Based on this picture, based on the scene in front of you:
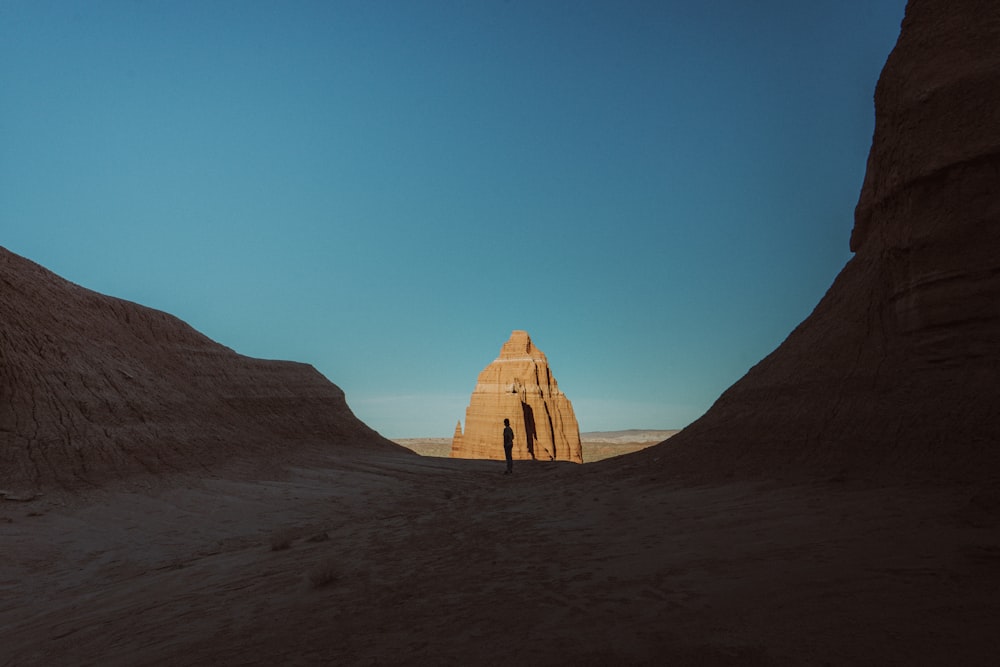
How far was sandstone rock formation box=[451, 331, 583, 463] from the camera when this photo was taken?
50.9 meters

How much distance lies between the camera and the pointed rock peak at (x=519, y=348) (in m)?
56.1

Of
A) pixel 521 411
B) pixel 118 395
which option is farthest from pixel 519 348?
pixel 118 395

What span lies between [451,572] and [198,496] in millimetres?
9735

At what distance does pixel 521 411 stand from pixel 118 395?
38.9m

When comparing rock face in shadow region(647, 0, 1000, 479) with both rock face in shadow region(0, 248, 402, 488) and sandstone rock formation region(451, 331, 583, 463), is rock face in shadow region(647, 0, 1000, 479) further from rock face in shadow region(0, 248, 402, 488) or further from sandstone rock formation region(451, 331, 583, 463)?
sandstone rock formation region(451, 331, 583, 463)

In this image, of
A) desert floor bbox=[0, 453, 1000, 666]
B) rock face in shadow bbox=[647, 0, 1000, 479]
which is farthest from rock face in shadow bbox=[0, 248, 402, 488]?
rock face in shadow bbox=[647, 0, 1000, 479]

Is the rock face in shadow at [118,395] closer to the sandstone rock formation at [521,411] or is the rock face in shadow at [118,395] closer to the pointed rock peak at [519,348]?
the sandstone rock formation at [521,411]

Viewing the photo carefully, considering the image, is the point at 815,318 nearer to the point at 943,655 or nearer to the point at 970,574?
the point at 970,574

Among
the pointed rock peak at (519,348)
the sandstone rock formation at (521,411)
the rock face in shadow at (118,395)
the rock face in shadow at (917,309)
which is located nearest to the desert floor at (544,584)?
the rock face in shadow at (917,309)

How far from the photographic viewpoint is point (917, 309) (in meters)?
8.90

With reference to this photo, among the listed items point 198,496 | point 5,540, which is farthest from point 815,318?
point 5,540

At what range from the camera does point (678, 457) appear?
12.7 meters

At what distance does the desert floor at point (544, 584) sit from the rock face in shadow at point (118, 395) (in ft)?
8.56

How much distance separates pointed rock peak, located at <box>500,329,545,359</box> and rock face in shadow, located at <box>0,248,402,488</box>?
107 feet
